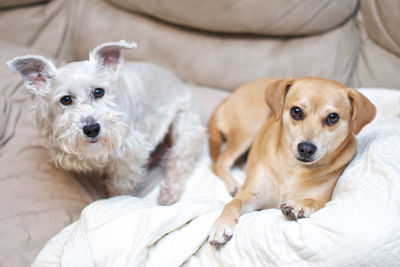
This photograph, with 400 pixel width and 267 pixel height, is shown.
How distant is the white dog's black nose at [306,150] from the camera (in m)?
1.56

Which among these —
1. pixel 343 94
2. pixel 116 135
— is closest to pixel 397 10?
pixel 343 94

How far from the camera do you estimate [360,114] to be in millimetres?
1588

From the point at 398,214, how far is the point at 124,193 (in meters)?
1.35

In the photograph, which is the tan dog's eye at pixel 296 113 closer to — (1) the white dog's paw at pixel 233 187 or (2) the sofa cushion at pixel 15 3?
(1) the white dog's paw at pixel 233 187

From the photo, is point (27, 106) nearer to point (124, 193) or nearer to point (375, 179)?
point (124, 193)

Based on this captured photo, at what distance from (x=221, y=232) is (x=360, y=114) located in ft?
2.46

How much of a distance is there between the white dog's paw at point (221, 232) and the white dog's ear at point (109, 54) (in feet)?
2.89

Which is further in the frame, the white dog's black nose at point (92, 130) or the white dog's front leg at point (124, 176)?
the white dog's front leg at point (124, 176)

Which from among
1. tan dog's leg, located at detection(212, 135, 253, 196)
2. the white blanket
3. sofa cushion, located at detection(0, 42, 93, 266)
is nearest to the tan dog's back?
tan dog's leg, located at detection(212, 135, 253, 196)

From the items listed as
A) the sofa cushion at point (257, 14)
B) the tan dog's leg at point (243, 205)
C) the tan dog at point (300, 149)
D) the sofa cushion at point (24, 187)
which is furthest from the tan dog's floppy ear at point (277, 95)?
the sofa cushion at point (24, 187)

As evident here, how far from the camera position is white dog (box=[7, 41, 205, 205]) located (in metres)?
1.70

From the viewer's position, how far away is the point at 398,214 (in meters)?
1.31

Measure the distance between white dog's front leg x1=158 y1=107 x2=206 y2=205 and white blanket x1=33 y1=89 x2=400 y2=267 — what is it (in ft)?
1.22

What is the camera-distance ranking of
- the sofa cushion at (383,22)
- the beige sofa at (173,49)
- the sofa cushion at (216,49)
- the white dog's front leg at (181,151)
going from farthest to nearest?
the sofa cushion at (216,49)
the white dog's front leg at (181,151)
the sofa cushion at (383,22)
the beige sofa at (173,49)
